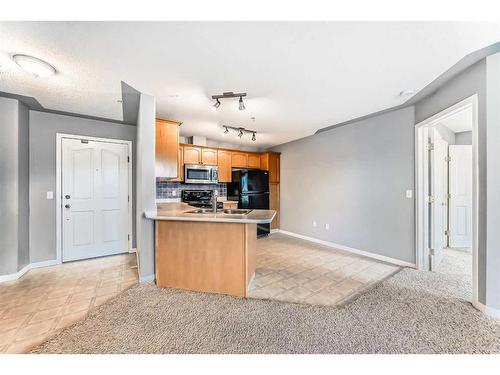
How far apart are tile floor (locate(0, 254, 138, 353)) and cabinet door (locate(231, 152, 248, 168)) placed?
2945 millimetres

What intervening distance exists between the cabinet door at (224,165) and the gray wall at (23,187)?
3.14 metres

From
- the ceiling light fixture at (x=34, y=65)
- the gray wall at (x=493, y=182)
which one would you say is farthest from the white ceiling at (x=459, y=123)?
the ceiling light fixture at (x=34, y=65)

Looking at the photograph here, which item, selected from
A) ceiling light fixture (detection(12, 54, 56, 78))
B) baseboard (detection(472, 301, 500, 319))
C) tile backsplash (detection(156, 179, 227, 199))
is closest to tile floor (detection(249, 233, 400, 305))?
baseboard (detection(472, 301, 500, 319))

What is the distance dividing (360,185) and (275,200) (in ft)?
7.58

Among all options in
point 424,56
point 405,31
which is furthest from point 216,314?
point 424,56

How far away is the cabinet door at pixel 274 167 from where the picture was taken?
5633mm

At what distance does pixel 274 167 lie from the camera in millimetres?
5707

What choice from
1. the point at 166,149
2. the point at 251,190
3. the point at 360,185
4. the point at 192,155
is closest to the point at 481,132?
the point at 360,185

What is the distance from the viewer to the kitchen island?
2240mm

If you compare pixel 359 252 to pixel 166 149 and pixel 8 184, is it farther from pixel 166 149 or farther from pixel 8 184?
pixel 8 184

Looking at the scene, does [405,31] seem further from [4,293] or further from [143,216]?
[4,293]

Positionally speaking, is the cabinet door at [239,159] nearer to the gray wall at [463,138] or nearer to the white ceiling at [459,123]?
the white ceiling at [459,123]

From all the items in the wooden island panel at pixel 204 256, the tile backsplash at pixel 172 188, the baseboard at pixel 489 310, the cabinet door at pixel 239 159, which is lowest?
the baseboard at pixel 489 310

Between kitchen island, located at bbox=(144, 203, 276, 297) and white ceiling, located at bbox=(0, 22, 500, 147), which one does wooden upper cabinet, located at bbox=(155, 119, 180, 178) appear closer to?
white ceiling, located at bbox=(0, 22, 500, 147)
